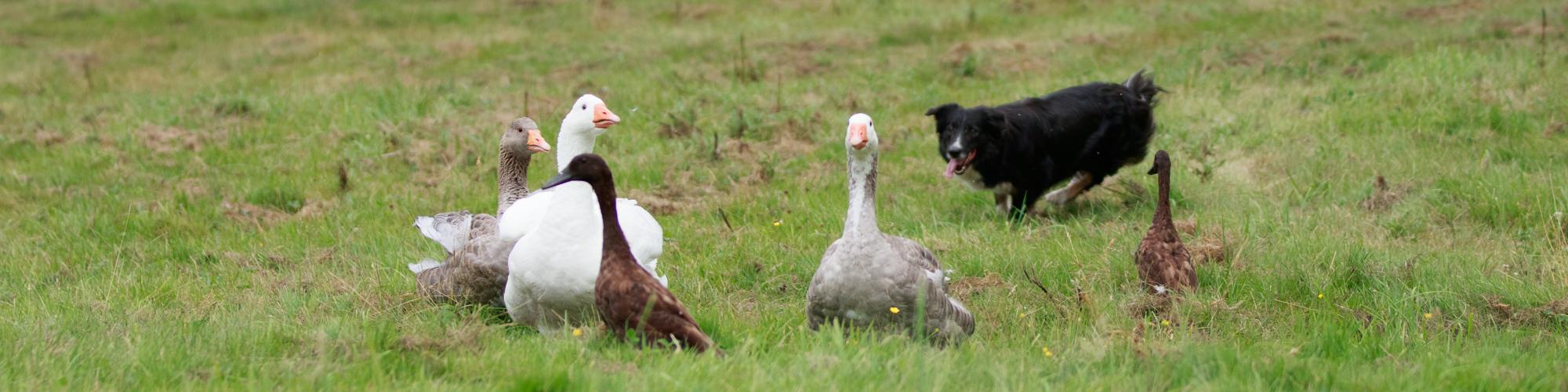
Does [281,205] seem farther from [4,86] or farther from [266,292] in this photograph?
[4,86]

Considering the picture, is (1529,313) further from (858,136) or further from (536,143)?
(536,143)

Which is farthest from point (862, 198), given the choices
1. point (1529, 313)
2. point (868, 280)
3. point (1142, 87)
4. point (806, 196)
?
point (1142, 87)

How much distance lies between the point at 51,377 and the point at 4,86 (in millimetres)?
13431

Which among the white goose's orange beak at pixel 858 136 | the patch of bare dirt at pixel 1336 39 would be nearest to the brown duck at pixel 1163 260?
the white goose's orange beak at pixel 858 136

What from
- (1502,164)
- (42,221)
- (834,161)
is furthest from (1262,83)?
(42,221)

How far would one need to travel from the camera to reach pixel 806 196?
31.3 feet

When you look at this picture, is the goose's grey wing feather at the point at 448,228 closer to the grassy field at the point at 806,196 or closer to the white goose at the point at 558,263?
the grassy field at the point at 806,196

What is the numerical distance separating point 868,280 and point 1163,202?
2154 millimetres

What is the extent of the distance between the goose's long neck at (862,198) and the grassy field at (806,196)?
1.77 feet

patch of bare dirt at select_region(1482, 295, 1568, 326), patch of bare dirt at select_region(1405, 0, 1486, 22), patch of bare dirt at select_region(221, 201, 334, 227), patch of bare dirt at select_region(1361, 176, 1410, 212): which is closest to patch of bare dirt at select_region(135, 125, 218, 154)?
patch of bare dirt at select_region(221, 201, 334, 227)

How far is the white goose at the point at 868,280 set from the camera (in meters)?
5.57

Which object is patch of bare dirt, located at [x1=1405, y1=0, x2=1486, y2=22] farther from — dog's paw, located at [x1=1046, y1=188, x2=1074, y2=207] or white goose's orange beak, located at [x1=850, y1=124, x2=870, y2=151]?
white goose's orange beak, located at [x1=850, y1=124, x2=870, y2=151]

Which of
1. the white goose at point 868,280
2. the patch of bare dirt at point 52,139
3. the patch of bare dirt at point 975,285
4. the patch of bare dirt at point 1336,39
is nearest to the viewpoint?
the white goose at point 868,280

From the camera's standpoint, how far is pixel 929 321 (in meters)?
5.73
